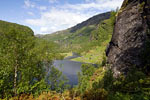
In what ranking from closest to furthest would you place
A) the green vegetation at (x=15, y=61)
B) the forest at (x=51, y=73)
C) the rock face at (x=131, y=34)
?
the forest at (x=51, y=73) < the green vegetation at (x=15, y=61) < the rock face at (x=131, y=34)

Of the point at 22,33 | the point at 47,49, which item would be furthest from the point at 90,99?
the point at 47,49

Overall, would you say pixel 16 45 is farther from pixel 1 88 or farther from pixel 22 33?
pixel 1 88

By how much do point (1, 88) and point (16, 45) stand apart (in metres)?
7.29

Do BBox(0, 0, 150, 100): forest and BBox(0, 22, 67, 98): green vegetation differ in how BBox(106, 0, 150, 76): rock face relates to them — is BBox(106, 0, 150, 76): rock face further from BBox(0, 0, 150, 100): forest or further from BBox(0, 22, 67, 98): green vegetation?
BBox(0, 22, 67, 98): green vegetation

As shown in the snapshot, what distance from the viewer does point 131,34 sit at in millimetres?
28547

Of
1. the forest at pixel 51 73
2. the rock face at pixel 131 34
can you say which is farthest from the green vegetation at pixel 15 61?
the rock face at pixel 131 34

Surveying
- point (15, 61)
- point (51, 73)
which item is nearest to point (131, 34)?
point (51, 73)

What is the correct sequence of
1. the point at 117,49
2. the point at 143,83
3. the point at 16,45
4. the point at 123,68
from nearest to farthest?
1. the point at 143,83
2. the point at 16,45
3. the point at 123,68
4. the point at 117,49

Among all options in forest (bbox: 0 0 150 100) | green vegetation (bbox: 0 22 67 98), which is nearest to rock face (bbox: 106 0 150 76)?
forest (bbox: 0 0 150 100)

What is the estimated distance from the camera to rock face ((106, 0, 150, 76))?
27375 mm

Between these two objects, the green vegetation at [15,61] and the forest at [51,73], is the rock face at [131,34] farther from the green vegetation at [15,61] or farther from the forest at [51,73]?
the green vegetation at [15,61]

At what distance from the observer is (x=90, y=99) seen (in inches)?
493

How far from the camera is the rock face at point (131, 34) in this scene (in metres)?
27.4

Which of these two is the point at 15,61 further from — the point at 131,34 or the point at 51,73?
the point at 131,34
